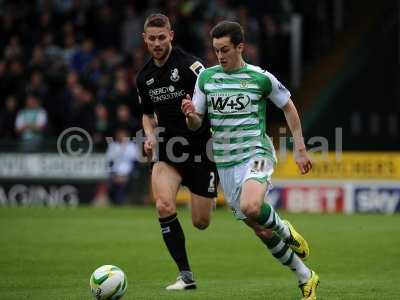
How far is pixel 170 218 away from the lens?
9.88 metres

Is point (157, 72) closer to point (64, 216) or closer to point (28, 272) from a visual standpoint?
point (28, 272)

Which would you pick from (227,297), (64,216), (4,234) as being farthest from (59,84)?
(227,297)

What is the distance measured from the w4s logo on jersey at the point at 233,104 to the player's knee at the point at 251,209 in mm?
906

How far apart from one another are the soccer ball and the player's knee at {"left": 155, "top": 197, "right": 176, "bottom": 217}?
1.32 metres

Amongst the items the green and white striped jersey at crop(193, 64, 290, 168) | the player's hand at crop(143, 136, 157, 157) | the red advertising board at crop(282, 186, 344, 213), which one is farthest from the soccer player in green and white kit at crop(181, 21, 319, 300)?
the red advertising board at crop(282, 186, 344, 213)

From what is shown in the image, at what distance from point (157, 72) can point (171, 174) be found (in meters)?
1.02

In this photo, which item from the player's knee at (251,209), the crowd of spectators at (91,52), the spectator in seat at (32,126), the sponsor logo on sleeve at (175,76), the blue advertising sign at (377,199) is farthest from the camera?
the crowd of spectators at (91,52)

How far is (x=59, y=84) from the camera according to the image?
953 inches

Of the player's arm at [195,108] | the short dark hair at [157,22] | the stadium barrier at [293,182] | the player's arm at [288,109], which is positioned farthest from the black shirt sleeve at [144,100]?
the stadium barrier at [293,182]

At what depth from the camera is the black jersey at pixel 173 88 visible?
33.0ft

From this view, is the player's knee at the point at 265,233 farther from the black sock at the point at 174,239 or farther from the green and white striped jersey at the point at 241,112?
the black sock at the point at 174,239

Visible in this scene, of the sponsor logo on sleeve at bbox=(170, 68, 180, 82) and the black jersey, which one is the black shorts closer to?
the black jersey

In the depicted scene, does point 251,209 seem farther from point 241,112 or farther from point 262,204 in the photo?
point 241,112

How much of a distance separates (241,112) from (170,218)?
5.01ft
